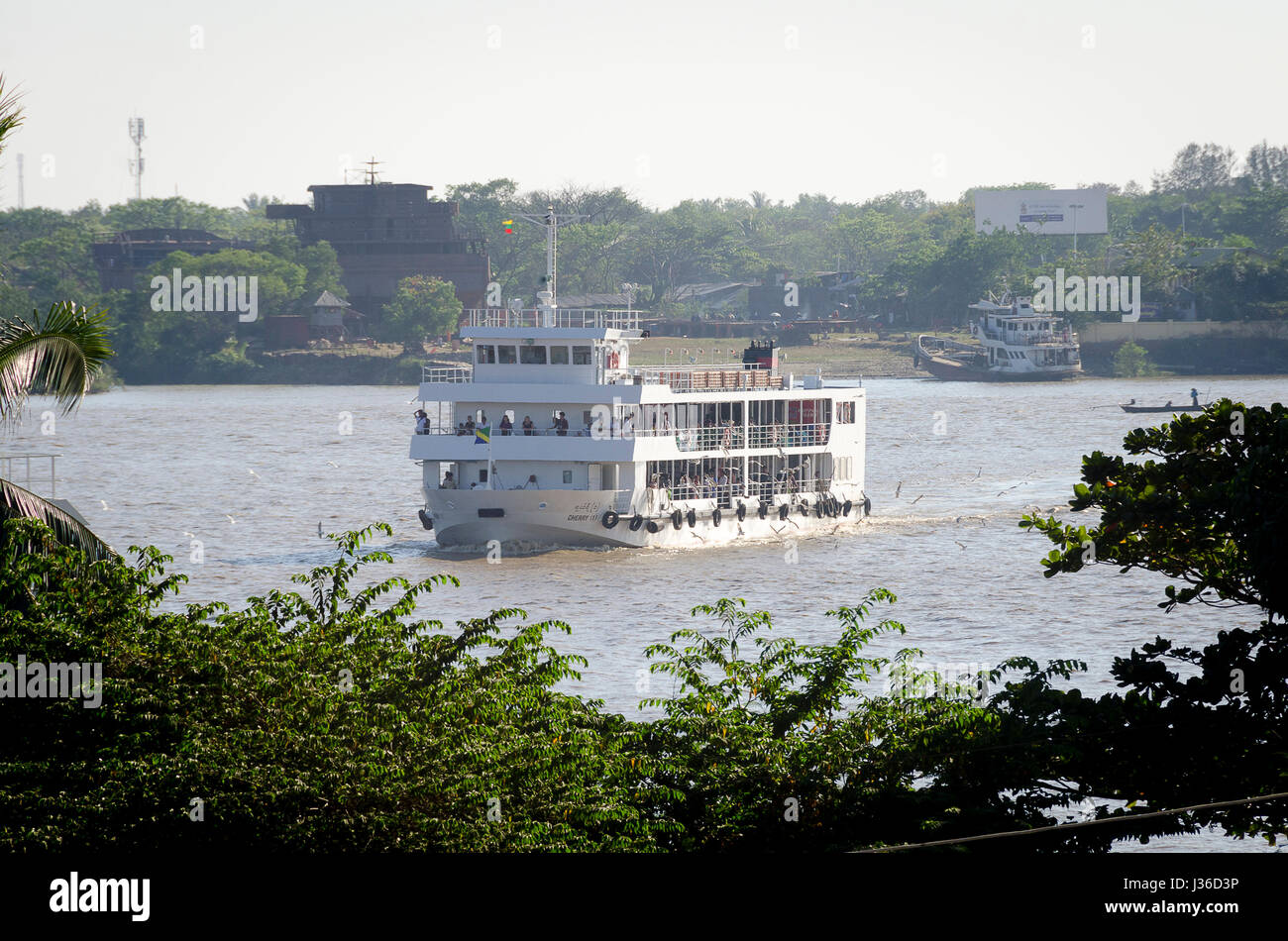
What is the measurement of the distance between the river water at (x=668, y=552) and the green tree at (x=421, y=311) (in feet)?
128

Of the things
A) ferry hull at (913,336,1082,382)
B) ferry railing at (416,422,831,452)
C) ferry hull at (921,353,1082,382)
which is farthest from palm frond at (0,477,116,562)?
ferry hull at (921,353,1082,382)

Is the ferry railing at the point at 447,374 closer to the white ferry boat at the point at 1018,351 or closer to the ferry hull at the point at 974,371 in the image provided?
the white ferry boat at the point at 1018,351

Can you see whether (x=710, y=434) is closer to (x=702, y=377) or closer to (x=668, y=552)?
(x=702, y=377)

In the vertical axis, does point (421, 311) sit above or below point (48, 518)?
above

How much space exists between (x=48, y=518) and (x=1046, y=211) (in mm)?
174039

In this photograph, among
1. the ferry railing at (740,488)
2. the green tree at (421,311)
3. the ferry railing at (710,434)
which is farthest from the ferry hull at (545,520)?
the green tree at (421,311)

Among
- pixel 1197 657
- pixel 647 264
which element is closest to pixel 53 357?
pixel 1197 657

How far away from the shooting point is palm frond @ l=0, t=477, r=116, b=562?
1558 cm

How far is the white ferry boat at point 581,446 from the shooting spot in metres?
42.8

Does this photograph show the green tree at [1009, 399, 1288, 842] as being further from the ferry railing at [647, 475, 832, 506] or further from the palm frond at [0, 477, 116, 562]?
the ferry railing at [647, 475, 832, 506]

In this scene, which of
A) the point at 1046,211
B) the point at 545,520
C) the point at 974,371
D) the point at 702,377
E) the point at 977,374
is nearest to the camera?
the point at 545,520

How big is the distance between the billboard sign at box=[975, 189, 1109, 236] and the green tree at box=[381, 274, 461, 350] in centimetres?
6817

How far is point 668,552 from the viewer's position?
44656 millimetres

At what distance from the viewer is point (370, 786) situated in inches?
540
